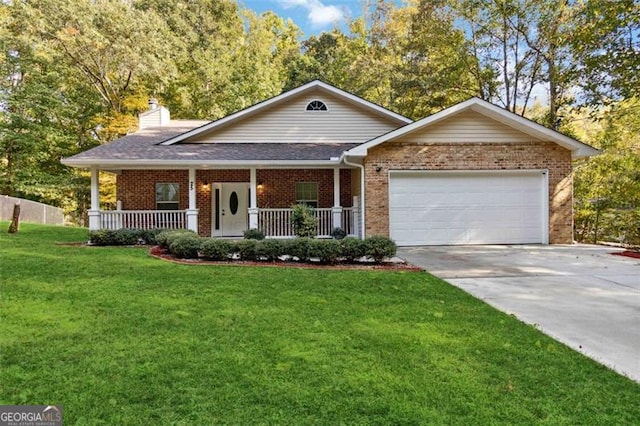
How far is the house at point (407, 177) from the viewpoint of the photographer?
38.9 ft

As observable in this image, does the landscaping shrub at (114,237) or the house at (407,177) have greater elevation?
the house at (407,177)

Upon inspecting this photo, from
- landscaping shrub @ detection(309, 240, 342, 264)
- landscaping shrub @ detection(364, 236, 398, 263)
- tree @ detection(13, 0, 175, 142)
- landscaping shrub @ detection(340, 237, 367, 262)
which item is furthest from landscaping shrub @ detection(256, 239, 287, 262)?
tree @ detection(13, 0, 175, 142)

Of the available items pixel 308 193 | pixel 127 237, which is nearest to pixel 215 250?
pixel 127 237

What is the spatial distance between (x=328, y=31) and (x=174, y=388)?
3393 cm

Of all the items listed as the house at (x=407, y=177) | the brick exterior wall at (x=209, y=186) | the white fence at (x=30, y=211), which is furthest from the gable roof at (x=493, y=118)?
the white fence at (x=30, y=211)

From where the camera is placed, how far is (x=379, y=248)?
28.2 feet

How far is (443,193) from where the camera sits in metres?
12.1

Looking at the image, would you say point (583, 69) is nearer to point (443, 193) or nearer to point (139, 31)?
point (443, 193)

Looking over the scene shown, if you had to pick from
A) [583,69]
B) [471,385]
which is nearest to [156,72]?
[583,69]

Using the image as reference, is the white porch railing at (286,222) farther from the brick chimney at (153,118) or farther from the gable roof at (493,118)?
the brick chimney at (153,118)

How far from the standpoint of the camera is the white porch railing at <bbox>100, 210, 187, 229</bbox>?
13.0 m

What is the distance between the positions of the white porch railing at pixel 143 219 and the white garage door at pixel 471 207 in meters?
7.22

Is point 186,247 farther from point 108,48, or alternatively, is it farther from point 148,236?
point 108,48

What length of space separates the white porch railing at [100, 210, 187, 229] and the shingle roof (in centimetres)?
182
